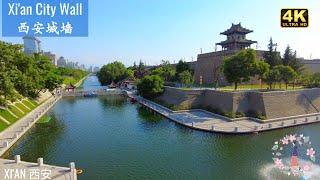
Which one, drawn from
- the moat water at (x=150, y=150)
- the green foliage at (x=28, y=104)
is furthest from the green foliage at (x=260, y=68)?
the green foliage at (x=28, y=104)

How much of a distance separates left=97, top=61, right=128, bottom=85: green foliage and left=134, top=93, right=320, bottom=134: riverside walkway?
52.8 metres

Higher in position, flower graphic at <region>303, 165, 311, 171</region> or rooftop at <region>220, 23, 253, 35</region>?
rooftop at <region>220, 23, 253, 35</region>

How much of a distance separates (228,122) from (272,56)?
21822 mm

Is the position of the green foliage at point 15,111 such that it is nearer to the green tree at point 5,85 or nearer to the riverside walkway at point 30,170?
the green tree at point 5,85

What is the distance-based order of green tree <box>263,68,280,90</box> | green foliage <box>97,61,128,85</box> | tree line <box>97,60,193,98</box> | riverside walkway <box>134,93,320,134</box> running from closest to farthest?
riverside walkway <box>134,93,320,134</box>
green tree <box>263,68,280,90</box>
tree line <box>97,60,193,98</box>
green foliage <box>97,61,128,85</box>

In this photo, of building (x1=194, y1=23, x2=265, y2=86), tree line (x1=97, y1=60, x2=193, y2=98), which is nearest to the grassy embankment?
tree line (x1=97, y1=60, x2=193, y2=98)

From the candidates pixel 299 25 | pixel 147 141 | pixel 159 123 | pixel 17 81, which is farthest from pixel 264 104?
pixel 17 81

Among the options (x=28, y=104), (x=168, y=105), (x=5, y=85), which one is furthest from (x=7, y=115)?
(x=168, y=105)

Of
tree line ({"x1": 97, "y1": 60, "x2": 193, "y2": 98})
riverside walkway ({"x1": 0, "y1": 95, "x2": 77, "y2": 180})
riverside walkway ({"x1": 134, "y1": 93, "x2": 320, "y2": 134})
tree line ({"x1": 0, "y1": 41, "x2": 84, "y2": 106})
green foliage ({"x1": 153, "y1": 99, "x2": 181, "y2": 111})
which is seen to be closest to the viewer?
riverside walkway ({"x1": 0, "y1": 95, "x2": 77, "y2": 180})

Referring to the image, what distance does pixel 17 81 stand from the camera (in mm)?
27203

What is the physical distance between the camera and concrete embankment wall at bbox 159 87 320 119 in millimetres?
32500

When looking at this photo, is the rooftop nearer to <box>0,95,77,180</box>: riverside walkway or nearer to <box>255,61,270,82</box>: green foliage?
<box>255,61,270,82</box>: green foliage

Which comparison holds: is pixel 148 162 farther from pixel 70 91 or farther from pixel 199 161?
pixel 70 91

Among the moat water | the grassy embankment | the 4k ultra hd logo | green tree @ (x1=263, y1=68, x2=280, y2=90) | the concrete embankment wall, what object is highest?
the 4k ultra hd logo
